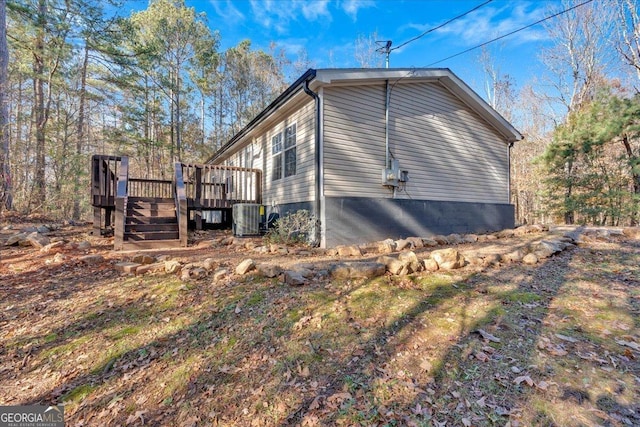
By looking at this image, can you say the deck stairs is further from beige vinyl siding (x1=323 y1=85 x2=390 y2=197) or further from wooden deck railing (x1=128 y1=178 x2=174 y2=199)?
wooden deck railing (x1=128 y1=178 x2=174 y2=199)

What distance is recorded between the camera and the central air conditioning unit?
756 centimetres

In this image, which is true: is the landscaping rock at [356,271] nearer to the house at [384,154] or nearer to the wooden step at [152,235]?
the house at [384,154]

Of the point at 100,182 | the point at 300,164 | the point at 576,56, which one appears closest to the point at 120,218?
the point at 100,182

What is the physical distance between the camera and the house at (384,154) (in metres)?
6.56

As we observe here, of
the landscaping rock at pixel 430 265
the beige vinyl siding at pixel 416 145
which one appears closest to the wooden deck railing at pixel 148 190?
the beige vinyl siding at pixel 416 145

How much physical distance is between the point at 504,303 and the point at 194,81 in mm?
21341

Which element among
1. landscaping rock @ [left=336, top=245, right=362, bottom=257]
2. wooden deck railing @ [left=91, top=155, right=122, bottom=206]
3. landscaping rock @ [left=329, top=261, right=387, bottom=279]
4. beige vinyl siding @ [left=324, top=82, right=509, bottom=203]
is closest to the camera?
landscaping rock @ [left=329, top=261, right=387, bottom=279]

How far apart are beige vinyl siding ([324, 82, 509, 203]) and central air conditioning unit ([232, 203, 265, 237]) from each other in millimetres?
2313

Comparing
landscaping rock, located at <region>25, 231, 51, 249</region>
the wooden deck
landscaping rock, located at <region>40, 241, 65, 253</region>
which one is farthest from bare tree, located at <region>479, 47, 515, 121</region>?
landscaping rock, located at <region>25, 231, 51, 249</region>

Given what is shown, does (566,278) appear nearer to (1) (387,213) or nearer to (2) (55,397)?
Answer: (1) (387,213)

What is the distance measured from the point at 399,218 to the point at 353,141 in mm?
2268

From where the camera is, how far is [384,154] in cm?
735

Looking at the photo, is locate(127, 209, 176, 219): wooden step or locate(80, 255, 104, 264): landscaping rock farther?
locate(127, 209, 176, 219): wooden step

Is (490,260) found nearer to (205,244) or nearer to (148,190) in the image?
(205,244)
